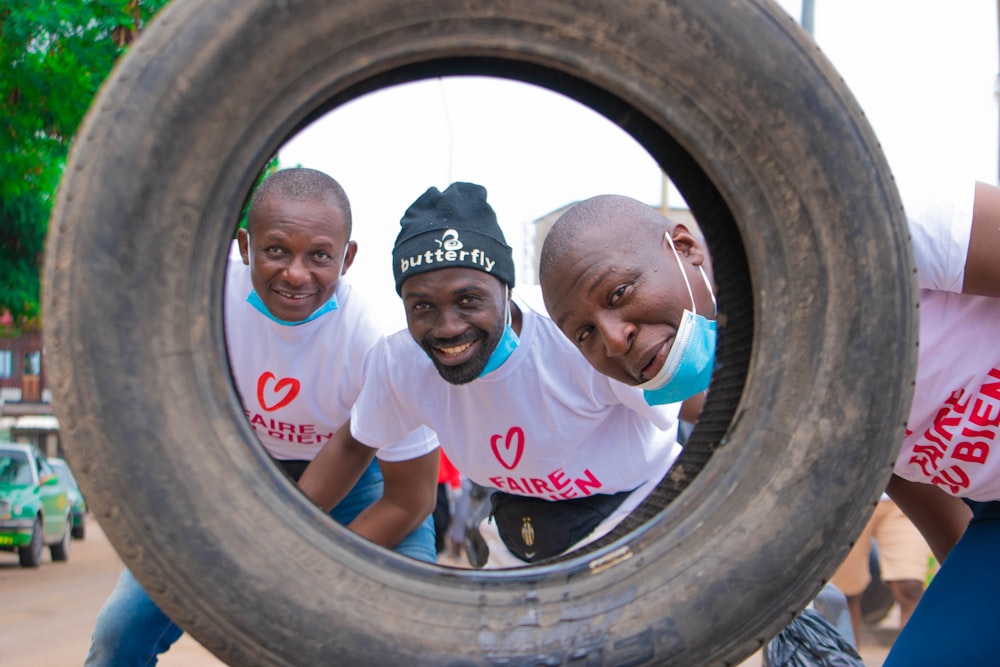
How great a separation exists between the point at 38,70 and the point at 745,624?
8442 millimetres

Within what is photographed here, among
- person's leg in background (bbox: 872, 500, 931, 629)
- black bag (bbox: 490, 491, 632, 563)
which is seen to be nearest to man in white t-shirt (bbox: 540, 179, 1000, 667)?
black bag (bbox: 490, 491, 632, 563)

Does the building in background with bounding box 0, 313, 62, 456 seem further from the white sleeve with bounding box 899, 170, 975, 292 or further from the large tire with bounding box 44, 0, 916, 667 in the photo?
the white sleeve with bounding box 899, 170, 975, 292

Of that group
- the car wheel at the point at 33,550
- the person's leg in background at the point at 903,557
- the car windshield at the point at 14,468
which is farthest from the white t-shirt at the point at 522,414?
the car windshield at the point at 14,468

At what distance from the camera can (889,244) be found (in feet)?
5.24

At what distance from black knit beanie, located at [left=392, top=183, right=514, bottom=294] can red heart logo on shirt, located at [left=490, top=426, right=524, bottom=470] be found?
459 millimetres

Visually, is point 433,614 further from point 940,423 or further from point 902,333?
point 940,423

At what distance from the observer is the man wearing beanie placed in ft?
9.25

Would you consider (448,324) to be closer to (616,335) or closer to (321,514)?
(616,335)

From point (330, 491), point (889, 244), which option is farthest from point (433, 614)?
point (330, 491)

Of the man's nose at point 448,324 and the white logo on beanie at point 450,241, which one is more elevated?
the white logo on beanie at point 450,241

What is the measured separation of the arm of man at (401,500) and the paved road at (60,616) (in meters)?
0.63

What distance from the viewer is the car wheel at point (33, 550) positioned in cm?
1411

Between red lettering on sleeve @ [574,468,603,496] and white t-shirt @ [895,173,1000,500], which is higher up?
white t-shirt @ [895,173,1000,500]

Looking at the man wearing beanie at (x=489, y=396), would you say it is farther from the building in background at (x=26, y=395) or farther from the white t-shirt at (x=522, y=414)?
the building in background at (x=26, y=395)
